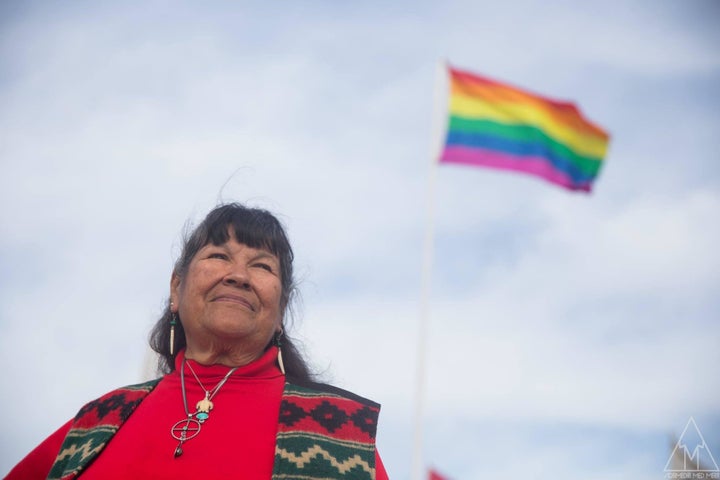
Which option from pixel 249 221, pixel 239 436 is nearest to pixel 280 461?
pixel 239 436

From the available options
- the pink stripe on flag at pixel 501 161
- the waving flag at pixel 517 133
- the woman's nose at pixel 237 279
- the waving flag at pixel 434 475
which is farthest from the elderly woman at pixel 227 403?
the waving flag at pixel 517 133

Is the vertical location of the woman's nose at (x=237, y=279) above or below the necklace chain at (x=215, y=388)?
above

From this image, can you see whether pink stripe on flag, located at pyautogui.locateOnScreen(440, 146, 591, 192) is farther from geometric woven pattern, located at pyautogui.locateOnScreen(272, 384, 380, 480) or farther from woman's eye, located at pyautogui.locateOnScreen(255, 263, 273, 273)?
geometric woven pattern, located at pyautogui.locateOnScreen(272, 384, 380, 480)

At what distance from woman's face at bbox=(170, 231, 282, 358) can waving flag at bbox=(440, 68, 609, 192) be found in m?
5.06

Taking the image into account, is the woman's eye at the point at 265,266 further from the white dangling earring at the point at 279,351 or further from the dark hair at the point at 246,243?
the white dangling earring at the point at 279,351

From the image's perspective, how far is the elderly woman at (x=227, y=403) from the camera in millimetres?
2905

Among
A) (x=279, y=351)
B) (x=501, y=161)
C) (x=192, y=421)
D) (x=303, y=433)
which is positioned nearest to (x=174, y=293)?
(x=279, y=351)

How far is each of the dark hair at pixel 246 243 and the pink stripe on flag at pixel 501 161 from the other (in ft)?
15.7

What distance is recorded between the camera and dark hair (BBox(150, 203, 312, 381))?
3.56 metres

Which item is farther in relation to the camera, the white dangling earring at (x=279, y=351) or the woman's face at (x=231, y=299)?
the white dangling earring at (x=279, y=351)

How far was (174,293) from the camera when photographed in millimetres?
3750

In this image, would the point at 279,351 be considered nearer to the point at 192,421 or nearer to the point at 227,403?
the point at 227,403

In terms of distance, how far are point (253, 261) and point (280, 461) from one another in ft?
3.42

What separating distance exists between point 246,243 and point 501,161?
5.39 m
